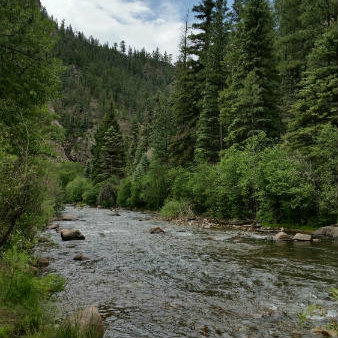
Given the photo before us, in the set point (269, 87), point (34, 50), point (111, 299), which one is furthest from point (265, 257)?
point (269, 87)

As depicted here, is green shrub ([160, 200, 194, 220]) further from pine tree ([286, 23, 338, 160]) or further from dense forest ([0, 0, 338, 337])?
pine tree ([286, 23, 338, 160])

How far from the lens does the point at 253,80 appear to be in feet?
104

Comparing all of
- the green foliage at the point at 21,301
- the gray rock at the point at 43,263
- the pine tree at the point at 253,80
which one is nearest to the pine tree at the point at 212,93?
the pine tree at the point at 253,80

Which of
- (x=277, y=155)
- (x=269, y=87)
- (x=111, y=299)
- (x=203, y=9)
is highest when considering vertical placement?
(x=203, y=9)

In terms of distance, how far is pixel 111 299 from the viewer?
28.4ft

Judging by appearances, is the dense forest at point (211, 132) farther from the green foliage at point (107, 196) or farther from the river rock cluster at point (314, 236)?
the river rock cluster at point (314, 236)

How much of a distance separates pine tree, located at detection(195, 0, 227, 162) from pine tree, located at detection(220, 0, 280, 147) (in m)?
3.32

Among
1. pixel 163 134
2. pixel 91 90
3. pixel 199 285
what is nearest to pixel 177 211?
pixel 163 134

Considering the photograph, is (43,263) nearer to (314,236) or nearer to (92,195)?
(314,236)

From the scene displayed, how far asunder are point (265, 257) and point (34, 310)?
1078cm

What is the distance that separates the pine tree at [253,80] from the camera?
32.2 metres

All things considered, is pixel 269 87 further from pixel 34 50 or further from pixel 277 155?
pixel 34 50

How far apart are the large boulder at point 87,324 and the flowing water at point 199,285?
65 cm

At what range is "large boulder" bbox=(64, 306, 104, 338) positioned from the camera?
210 inches
